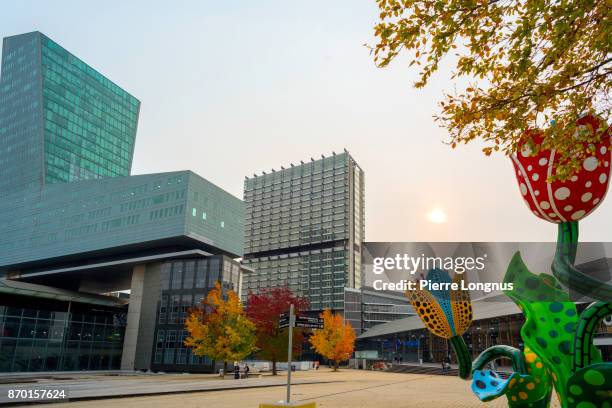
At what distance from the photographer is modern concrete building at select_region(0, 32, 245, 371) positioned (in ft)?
194

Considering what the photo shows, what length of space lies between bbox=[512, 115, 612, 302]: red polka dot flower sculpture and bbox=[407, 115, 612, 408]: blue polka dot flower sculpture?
0.05ft

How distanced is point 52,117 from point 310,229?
83936 mm

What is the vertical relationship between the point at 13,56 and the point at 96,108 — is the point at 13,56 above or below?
above

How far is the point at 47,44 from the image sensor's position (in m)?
110

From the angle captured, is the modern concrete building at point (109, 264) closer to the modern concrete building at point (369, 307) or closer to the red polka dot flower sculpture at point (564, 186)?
the modern concrete building at point (369, 307)

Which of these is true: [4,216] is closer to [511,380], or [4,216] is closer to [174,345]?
[174,345]

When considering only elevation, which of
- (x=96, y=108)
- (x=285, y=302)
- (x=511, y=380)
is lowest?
(x=511, y=380)

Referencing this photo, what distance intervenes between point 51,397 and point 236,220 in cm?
5876

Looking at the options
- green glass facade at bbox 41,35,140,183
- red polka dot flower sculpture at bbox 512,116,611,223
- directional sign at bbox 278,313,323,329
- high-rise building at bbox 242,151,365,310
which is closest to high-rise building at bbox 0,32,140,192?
green glass facade at bbox 41,35,140,183

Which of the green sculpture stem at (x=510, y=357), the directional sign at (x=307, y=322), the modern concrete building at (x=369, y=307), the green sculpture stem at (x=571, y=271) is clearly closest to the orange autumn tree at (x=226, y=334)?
the directional sign at (x=307, y=322)

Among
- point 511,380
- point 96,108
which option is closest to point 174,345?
point 511,380

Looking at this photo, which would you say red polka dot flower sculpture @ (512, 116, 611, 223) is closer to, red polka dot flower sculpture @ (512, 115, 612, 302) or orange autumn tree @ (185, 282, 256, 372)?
red polka dot flower sculpture @ (512, 115, 612, 302)

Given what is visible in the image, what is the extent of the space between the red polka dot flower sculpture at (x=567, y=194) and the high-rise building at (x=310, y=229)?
13141 centimetres

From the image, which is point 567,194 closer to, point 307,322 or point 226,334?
point 307,322
